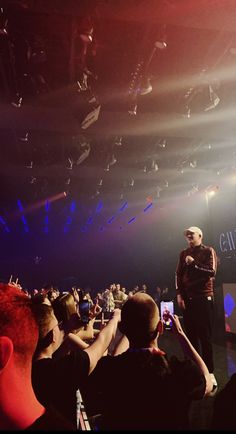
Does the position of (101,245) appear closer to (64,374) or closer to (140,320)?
(140,320)

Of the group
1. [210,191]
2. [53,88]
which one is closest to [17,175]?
[53,88]

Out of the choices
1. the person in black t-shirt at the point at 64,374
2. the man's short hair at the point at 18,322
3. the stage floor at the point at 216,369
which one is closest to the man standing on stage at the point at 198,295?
the stage floor at the point at 216,369

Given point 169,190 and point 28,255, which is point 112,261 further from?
point 169,190

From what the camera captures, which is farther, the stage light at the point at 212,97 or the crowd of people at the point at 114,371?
the stage light at the point at 212,97

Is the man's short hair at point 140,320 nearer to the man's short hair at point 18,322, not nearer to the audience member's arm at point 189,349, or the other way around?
the audience member's arm at point 189,349

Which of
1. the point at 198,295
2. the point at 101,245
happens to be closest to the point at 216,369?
the point at 198,295

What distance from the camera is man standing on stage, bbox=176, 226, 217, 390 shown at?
438cm

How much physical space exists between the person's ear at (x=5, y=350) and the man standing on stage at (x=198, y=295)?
3.68 metres

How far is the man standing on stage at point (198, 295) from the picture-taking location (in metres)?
4.38

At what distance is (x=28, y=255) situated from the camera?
74.8ft

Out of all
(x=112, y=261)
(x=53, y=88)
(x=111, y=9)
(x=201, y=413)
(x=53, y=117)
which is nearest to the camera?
(x=201, y=413)

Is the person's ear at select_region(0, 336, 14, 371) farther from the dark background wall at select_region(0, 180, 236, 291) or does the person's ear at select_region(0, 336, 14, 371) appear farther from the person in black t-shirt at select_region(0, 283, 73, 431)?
→ the dark background wall at select_region(0, 180, 236, 291)

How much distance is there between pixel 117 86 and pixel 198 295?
4.96 metres

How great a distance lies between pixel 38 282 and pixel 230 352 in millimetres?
17840
